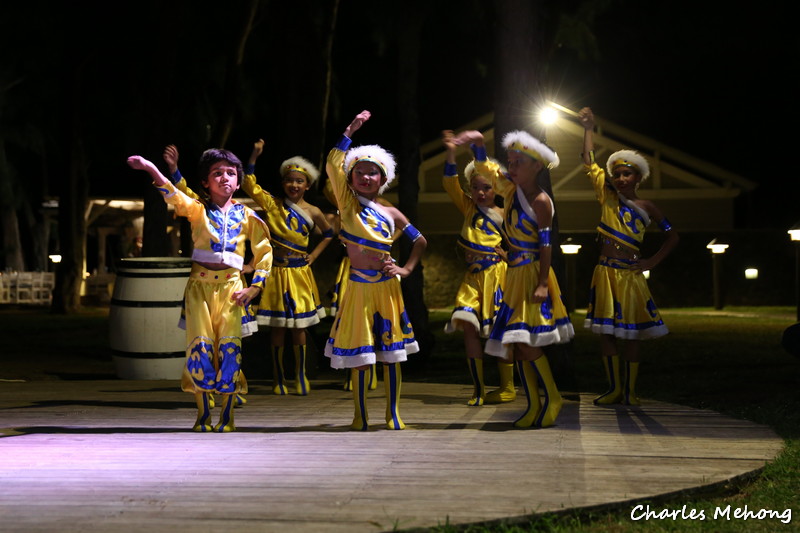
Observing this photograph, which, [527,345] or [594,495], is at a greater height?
[527,345]

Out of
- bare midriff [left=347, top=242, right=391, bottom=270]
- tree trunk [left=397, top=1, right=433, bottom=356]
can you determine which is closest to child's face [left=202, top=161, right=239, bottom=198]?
bare midriff [left=347, top=242, right=391, bottom=270]

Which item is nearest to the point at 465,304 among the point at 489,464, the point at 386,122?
the point at 489,464

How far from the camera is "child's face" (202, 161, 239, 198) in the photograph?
788 centimetres

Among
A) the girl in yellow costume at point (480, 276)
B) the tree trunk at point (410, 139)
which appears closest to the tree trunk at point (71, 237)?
the tree trunk at point (410, 139)

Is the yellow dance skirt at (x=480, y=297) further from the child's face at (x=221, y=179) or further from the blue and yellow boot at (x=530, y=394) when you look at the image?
the child's face at (x=221, y=179)

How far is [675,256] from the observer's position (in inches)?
1053

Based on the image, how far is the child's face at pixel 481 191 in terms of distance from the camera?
9469mm

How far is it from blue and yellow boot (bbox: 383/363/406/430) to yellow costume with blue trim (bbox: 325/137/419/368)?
14 cm

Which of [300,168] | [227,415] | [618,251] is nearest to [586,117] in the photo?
[618,251]

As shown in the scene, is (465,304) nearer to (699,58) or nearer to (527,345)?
(527,345)

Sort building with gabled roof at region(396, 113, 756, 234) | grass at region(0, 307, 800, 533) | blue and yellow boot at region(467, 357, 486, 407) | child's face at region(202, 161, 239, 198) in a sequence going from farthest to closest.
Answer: building with gabled roof at region(396, 113, 756, 234), blue and yellow boot at region(467, 357, 486, 407), child's face at region(202, 161, 239, 198), grass at region(0, 307, 800, 533)

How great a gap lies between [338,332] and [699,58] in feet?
132

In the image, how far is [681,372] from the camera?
13.0m

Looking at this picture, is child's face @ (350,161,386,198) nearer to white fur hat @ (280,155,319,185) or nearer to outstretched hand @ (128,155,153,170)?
outstretched hand @ (128,155,153,170)
